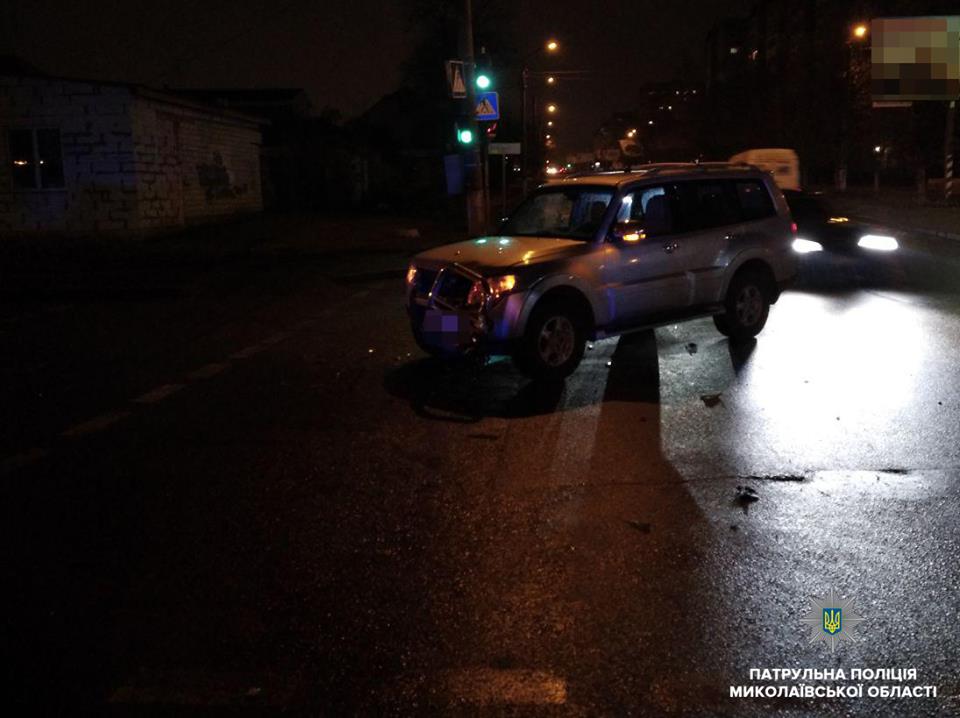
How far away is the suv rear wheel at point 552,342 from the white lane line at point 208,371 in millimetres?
3236

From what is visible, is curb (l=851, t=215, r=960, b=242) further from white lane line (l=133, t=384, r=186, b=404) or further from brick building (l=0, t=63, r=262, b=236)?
white lane line (l=133, t=384, r=186, b=404)

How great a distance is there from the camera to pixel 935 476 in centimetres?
593

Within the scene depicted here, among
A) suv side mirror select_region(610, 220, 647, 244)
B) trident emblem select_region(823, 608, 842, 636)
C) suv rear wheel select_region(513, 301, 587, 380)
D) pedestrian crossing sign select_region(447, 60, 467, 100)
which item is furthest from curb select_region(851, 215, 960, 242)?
trident emblem select_region(823, 608, 842, 636)

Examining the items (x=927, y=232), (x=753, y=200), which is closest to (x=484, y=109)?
(x=927, y=232)

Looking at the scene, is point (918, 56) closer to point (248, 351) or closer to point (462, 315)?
point (248, 351)

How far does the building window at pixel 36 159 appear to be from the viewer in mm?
22984

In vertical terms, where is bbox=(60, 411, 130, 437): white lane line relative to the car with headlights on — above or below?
below

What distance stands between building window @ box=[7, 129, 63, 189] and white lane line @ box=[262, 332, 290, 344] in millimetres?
14619

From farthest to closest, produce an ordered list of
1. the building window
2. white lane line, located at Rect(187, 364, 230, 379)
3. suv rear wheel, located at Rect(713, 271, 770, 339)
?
the building window < suv rear wheel, located at Rect(713, 271, 770, 339) < white lane line, located at Rect(187, 364, 230, 379)

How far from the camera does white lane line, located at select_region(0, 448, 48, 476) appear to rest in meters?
6.39

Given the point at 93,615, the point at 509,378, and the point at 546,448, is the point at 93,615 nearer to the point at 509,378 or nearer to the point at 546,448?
the point at 546,448

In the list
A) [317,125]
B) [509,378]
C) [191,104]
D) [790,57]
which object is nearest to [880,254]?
[509,378]

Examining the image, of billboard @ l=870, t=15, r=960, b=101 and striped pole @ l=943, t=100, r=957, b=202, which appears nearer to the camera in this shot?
billboard @ l=870, t=15, r=960, b=101

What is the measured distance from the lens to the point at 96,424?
24.7 feet
